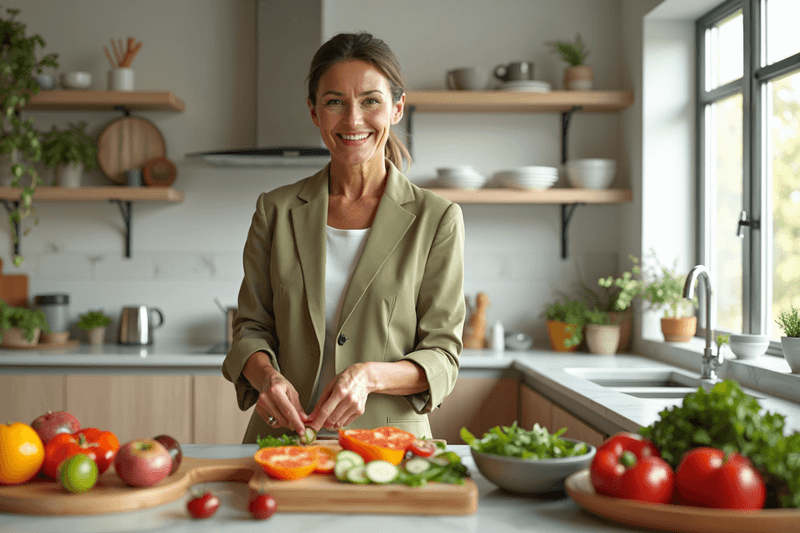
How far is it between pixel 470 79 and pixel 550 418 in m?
1.61

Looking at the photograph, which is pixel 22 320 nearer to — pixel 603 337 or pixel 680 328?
pixel 603 337

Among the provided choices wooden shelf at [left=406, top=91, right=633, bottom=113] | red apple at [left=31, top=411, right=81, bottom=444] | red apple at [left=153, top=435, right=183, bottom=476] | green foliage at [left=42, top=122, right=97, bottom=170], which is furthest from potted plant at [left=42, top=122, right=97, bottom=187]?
red apple at [left=153, top=435, right=183, bottom=476]

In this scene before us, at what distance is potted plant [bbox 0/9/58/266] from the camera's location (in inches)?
124

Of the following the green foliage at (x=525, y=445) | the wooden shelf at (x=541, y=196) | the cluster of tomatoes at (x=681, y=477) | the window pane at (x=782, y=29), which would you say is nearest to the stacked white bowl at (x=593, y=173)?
the wooden shelf at (x=541, y=196)

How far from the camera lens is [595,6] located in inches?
138

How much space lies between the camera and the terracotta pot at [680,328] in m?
2.92

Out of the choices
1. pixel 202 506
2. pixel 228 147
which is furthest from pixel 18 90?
pixel 202 506

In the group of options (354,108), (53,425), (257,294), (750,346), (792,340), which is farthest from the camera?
(750,346)

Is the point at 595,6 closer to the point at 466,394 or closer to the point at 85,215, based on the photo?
the point at 466,394

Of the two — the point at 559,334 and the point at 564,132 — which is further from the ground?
the point at 564,132

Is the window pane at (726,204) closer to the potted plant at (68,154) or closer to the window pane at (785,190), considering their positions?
the window pane at (785,190)

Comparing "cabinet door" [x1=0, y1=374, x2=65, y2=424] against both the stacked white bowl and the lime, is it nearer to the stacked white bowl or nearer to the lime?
the lime

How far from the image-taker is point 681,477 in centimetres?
95

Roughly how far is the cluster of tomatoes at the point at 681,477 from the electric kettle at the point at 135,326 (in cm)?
278
